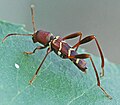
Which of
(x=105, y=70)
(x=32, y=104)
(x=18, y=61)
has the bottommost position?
(x=105, y=70)

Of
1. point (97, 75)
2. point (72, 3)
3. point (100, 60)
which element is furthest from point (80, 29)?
point (97, 75)

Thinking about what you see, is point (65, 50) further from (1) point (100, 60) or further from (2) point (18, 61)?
(2) point (18, 61)

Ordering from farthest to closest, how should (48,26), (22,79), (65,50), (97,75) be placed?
(48,26) → (65,50) → (97,75) → (22,79)

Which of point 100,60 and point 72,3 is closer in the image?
point 100,60

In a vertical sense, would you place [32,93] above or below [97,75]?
above

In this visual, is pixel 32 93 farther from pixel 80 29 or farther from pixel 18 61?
pixel 80 29

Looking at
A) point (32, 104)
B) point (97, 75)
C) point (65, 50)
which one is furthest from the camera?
point (65, 50)

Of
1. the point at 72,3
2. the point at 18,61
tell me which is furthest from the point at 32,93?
the point at 72,3
